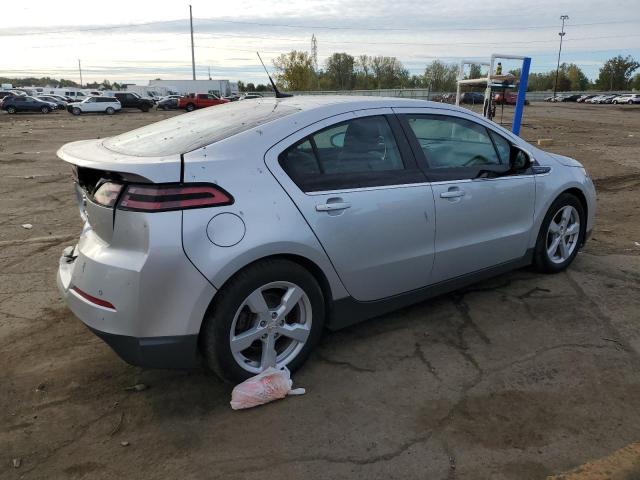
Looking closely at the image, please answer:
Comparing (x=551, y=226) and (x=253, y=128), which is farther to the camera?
(x=551, y=226)

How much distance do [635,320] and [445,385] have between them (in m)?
1.85

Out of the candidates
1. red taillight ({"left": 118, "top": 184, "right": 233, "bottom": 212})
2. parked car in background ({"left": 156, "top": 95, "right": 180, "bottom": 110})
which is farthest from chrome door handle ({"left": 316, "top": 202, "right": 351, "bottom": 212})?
parked car in background ({"left": 156, "top": 95, "right": 180, "bottom": 110})

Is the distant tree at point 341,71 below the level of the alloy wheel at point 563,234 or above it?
above

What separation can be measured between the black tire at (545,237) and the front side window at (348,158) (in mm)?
1742

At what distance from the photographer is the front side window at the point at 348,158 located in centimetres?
306

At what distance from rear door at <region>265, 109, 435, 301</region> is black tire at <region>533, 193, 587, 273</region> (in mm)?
1527

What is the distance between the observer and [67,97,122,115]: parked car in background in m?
41.4

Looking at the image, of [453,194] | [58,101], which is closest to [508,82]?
[453,194]

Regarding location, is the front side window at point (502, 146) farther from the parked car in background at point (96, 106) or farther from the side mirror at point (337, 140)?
the parked car in background at point (96, 106)

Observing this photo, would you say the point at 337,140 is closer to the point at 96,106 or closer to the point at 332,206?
the point at 332,206

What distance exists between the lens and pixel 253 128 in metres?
3.08

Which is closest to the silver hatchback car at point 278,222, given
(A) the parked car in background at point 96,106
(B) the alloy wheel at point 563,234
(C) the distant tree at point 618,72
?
(B) the alloy wheel at point 563,234

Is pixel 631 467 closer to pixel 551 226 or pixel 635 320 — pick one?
pixel 635 320

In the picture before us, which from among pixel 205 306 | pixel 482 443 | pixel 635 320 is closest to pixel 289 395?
pixel 205 306
